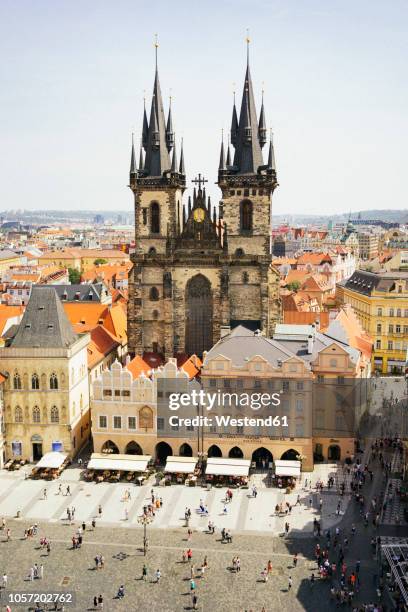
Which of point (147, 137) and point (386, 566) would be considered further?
point (147, 137)

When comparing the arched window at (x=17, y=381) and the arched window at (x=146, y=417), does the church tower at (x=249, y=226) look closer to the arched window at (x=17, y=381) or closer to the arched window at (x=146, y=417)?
the arched window at (x=146, y=417)

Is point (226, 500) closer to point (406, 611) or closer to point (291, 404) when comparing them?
point (291, 404)

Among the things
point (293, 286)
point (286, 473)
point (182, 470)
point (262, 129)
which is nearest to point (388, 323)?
point (262, 129)

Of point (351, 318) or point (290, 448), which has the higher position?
point (351, 318)

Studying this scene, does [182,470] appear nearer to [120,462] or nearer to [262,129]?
[120,462]

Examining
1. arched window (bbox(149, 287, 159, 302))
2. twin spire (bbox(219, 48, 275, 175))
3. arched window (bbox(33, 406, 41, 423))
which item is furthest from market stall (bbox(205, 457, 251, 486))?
twin spire (bbox(219, 48, 275, 175))

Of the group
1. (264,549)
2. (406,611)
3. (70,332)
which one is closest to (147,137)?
(70,332)

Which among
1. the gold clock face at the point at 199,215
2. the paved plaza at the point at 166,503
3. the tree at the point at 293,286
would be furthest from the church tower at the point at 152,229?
the tree at the point at 293,286

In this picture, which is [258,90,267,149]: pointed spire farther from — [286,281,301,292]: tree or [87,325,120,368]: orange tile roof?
[286,281,301,292]: tree
